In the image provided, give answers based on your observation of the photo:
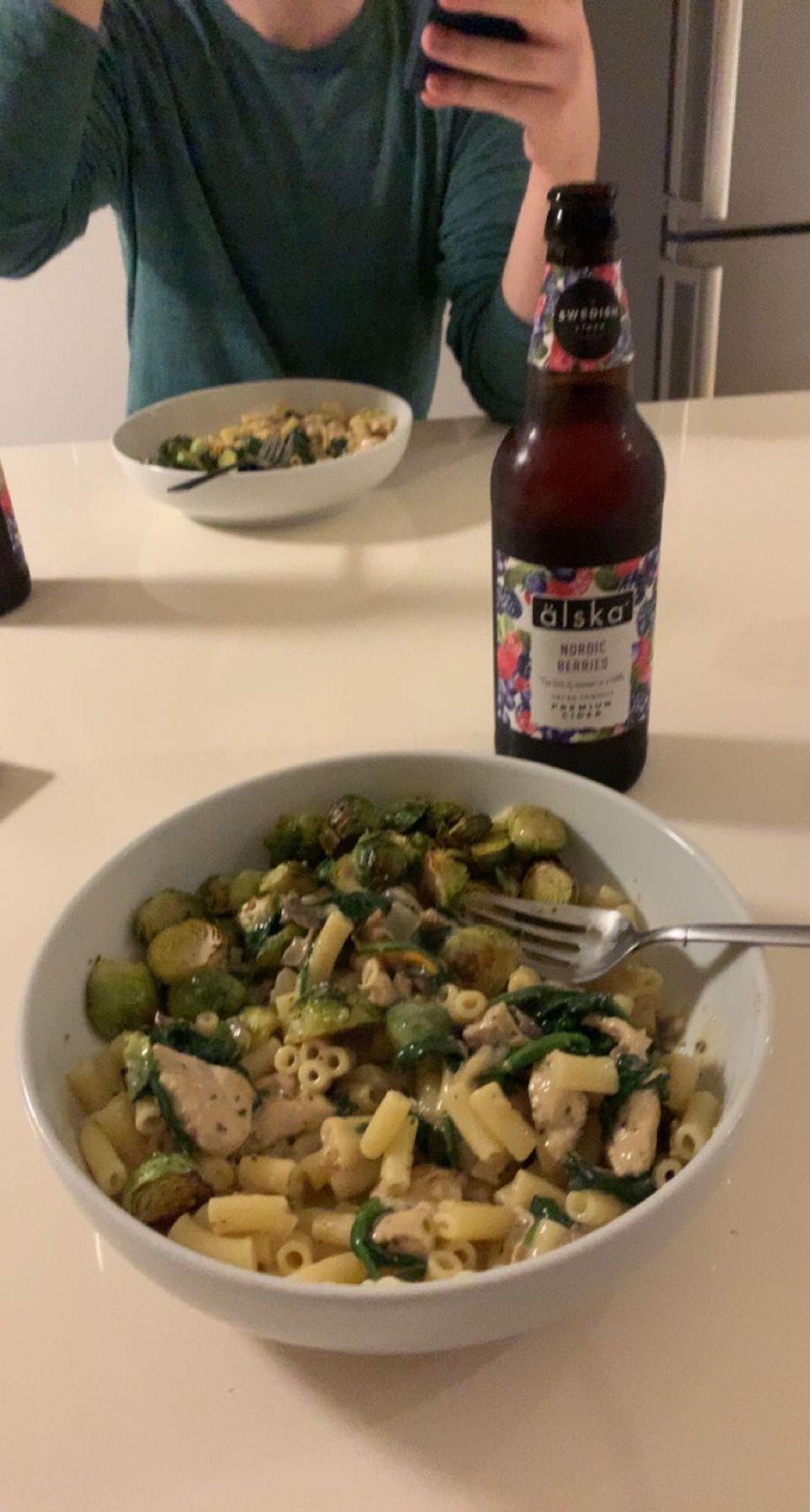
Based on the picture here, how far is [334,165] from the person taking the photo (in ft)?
5.24

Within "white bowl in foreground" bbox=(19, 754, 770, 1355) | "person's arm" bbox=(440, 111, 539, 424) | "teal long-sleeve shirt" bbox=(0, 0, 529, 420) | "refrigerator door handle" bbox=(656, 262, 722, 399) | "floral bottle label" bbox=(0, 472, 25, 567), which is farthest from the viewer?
"refrigerator door handle" bbox=(656, 262, 722, 399)

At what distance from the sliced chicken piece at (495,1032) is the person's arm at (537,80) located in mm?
745

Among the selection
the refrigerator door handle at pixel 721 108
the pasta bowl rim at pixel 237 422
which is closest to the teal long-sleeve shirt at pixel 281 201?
the pasta bowl rim at pixel 237 422

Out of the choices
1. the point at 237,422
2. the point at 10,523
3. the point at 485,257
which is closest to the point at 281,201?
the point at 485,257

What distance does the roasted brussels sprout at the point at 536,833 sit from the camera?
0.63m

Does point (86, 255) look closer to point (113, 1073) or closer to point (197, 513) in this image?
point (197, 513)

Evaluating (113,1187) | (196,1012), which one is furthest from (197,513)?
(113,1187)

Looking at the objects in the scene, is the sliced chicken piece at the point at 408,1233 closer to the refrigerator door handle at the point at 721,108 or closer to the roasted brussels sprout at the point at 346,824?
the roasted brussels sprout at the point at 346,824

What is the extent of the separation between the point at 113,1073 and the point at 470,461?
92cm

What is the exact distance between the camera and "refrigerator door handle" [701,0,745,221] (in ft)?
7.06

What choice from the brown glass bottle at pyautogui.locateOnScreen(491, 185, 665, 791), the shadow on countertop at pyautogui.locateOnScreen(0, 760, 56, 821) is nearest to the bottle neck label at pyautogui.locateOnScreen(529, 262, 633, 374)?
the brown glass bottle at pyautogui.locateOnScreen(491, 185, 665, 791)

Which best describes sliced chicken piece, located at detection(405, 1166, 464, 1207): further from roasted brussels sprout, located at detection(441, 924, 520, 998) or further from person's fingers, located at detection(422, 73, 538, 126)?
person's fingers, located at detection(422, 73, 538, 126)

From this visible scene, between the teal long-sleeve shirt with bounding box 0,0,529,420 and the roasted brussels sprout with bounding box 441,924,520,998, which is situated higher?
the teal long-sleeve shirt with bounding box 0,0,529,420

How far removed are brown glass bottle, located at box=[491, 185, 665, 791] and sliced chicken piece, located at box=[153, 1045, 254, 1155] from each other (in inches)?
11.5
